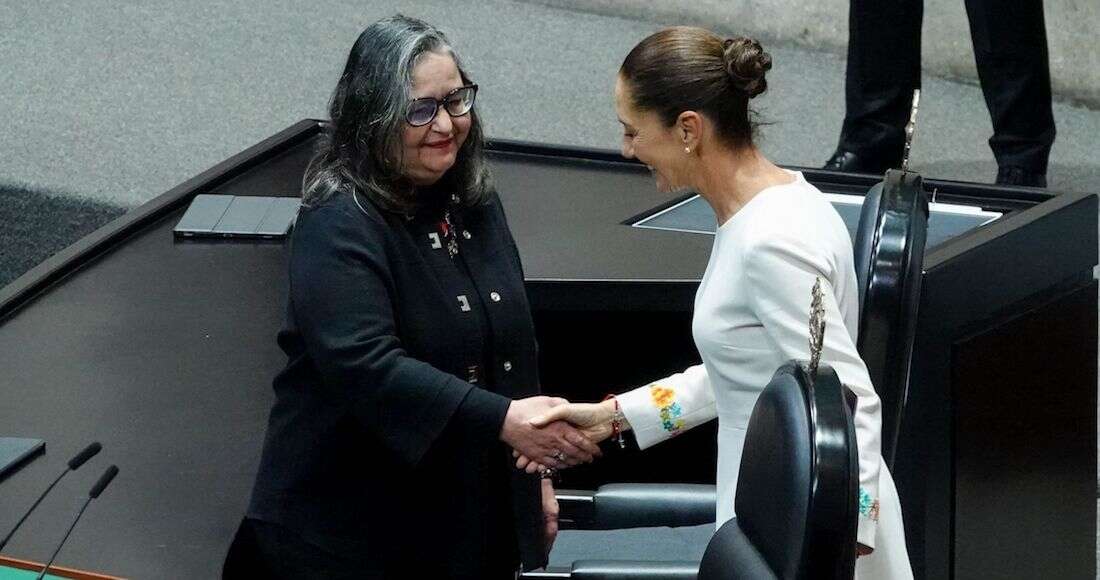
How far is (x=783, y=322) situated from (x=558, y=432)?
15.3 inches

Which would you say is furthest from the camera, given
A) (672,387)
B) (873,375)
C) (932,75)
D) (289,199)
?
(932,75)

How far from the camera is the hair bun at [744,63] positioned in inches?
67.8

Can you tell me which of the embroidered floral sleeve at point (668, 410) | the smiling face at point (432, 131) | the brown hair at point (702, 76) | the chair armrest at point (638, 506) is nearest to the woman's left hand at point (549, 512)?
the chair armrest at point (638, 506)

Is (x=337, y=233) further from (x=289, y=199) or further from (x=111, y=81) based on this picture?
(x=111, y=81)

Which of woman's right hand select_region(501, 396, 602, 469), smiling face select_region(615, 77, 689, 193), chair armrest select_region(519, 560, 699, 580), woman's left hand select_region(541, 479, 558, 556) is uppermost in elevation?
smiling face select_region(615, 77, 689, 193)

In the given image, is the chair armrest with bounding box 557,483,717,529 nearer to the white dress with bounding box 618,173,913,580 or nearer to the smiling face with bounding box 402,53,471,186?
the white dress with bounding box 618,173,913,580

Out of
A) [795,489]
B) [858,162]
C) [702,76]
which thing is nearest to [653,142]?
[702,76]

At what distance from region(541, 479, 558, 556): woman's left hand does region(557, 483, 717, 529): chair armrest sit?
0.11ft

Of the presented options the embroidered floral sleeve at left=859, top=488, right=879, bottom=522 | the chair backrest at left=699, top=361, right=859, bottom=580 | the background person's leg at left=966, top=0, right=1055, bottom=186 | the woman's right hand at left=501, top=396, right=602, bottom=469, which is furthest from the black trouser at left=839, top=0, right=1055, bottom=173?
the chair backrest at left=699, top=361, right=859, bottom=580

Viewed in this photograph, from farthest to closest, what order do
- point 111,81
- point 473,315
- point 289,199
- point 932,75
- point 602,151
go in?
point 932,75 → point 111,81 → point 602,151 → point 289,199 → point 473,315


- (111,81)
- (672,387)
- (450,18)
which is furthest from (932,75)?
(672,387)

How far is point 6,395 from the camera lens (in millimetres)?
2088

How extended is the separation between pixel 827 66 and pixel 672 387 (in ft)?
11.5

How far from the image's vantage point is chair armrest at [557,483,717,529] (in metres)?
2.03
